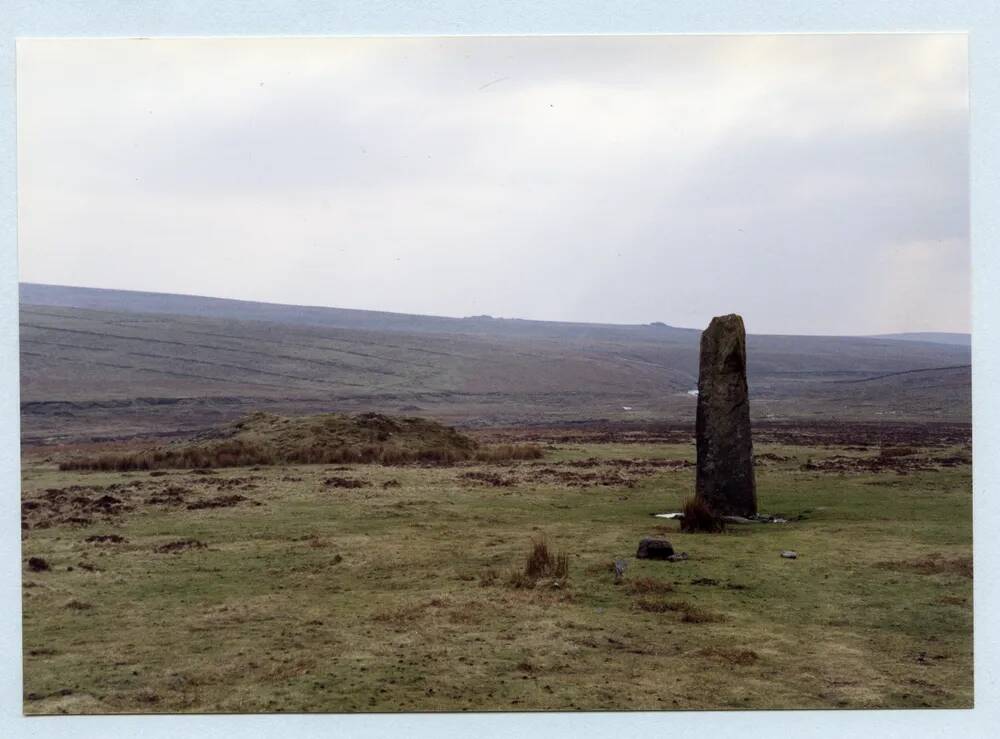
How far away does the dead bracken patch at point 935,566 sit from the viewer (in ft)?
44.1

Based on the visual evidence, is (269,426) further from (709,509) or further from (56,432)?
(56,432)

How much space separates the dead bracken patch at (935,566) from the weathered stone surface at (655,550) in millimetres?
3079

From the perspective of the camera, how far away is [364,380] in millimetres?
84750

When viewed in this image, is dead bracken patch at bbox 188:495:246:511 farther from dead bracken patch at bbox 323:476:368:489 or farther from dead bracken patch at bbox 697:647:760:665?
dead bracken patch at bbox 697:647:760:665

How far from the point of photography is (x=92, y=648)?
36.5 feet

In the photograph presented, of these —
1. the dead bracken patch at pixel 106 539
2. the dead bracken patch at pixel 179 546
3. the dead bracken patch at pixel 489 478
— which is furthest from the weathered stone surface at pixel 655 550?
the dead bracken patch at pixel 106 539

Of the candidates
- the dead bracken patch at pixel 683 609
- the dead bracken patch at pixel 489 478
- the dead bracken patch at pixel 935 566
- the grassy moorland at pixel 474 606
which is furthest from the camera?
the dead bracken patch at pixel 489 478

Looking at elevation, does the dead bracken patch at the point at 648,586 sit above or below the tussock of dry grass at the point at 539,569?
below

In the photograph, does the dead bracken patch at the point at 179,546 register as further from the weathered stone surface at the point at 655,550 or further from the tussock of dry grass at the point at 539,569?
the weathered stone surface at the point at 655,550

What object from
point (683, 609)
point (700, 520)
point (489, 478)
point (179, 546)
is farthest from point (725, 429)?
point (179, 546)

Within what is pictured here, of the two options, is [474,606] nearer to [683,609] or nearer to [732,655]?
[683,609]

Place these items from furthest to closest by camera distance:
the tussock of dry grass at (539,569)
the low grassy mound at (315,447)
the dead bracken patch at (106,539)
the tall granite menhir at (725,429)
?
the low grassy mound at (315,447) < the tall granite menhir at (725,429) < the dead bracken patch at (106,539) < the tussock of dry grass at (539,569)

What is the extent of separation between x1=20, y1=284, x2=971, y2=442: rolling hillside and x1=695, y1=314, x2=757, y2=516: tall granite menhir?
2884cm

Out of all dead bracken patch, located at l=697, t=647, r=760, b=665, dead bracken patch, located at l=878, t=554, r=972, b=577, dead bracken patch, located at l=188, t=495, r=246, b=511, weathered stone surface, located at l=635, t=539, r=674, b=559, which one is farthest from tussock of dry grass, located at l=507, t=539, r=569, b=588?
dead bracken patch, located at l=188, t=495, r=246, b=511
